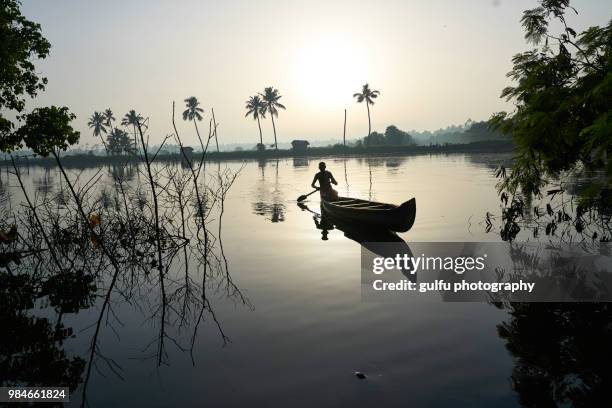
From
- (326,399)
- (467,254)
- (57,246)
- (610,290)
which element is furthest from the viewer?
(57,246)

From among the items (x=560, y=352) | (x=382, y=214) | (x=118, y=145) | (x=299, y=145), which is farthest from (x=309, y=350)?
(x=299, y=145)

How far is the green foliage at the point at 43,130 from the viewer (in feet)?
40.4

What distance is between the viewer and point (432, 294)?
8.23 metres

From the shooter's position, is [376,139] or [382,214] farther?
[376,139]

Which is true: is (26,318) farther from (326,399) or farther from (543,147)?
(543,147)

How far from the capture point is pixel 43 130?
12.3 metres

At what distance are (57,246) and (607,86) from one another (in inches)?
545

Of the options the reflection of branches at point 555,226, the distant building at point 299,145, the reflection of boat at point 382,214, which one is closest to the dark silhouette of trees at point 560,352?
the reflection of branches at point 555,226

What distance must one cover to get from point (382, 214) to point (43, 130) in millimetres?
10288

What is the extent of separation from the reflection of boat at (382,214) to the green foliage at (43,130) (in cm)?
924

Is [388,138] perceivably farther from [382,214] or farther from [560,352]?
[560,352]

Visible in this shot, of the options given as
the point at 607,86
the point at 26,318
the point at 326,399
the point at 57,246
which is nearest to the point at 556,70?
the point at 607,86

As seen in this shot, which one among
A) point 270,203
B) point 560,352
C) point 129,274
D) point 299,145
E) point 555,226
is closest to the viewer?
point 560,352

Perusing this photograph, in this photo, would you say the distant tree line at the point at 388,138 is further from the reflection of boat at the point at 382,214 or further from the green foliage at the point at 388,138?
the reflection of boat at the point at 382,214
